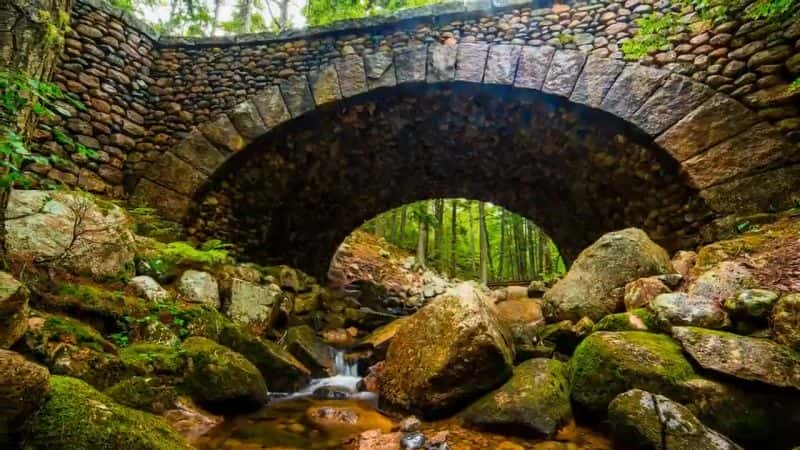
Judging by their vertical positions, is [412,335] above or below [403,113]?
below

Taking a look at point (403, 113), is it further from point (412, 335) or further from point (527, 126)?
point (412, 335)

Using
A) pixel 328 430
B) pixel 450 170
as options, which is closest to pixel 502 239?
pixel 450 170

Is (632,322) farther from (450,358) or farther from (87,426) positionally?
(87,426)

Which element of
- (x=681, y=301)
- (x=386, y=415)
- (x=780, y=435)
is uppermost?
(x=681, y=301)

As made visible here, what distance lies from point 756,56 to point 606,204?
229 centimetres

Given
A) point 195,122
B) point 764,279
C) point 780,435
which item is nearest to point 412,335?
point 780,435

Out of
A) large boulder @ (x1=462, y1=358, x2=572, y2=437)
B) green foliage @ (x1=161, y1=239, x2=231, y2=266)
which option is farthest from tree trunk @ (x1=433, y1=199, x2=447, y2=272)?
large boulder @ (x1=462, y1=358, x2=572, y2=437)

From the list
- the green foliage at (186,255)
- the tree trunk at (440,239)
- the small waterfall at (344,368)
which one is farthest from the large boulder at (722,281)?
the tree trunk at (440,239)

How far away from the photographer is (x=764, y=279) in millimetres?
2795

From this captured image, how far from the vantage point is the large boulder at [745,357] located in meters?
2.08

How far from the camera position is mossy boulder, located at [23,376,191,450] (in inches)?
55.1

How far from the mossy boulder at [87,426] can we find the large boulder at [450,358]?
4.75ft

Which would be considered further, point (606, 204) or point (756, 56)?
point (606, 204)

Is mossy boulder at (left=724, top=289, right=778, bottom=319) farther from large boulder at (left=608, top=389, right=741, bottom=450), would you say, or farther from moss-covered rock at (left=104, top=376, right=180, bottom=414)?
moss-covered rock at (left=104, top=376, right=180, bottom=414)
